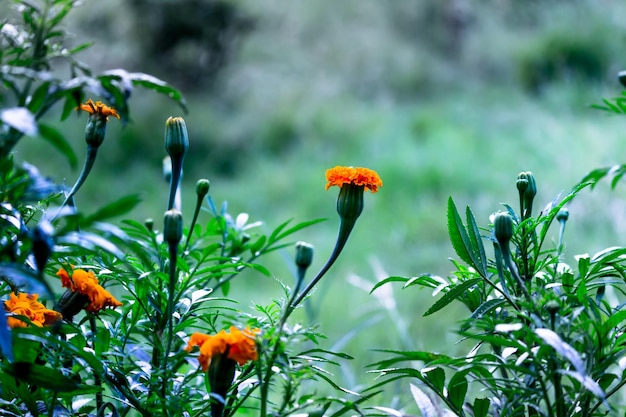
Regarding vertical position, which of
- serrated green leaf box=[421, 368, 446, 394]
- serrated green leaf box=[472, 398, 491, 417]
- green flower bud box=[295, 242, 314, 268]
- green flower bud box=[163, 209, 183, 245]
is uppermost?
green flower bud box=[163, 209, 183, 245]

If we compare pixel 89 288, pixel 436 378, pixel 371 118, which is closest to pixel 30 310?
pixel 89 288

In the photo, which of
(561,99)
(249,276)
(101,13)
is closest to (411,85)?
(561,99)

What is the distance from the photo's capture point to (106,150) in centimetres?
322

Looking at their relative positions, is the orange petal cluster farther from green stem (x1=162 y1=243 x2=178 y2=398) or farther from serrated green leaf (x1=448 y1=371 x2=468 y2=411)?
serrated green leaf (x1=448 y1=371 x2=468 y2=411)

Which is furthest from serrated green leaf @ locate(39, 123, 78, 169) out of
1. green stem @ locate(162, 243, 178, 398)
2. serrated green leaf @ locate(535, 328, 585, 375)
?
serrated green leaf @ locate(535, 328, 585, 375)

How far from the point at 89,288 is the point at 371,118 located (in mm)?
3106

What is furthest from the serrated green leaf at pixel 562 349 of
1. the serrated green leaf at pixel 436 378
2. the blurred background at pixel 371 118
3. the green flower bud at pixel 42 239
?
the blurred background at pixel 371 118

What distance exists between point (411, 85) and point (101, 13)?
169cm

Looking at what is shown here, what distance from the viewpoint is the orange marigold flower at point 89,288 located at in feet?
1.38

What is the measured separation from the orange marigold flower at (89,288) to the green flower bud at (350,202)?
15 centimetres

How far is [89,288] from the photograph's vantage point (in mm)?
422

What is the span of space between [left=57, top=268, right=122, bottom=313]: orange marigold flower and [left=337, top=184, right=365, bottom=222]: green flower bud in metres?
0.15

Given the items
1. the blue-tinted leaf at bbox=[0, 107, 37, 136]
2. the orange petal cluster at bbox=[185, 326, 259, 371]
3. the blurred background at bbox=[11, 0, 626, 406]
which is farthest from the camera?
the blurred background at bbox=[11, 0, 626, 406]

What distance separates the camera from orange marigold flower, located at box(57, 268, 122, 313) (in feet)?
1.38
